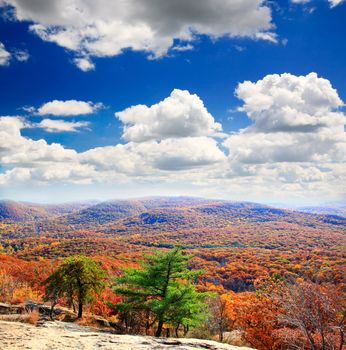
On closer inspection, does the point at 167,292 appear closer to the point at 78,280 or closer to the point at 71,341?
the point at 71,341

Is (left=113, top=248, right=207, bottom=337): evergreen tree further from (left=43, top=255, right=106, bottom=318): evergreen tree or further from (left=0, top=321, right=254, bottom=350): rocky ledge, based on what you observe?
(left=43, top=255, right=106, bottom=318): evergreen tree

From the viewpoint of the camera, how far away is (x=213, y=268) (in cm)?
16225

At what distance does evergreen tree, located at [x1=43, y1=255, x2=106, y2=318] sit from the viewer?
93.9ft

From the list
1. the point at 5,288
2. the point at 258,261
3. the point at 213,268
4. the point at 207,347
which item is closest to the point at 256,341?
the point at 207,347

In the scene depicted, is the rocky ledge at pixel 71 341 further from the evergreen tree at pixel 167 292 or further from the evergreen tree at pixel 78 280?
the evergreen tree at pixel 78 280

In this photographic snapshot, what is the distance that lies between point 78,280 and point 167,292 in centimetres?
1197

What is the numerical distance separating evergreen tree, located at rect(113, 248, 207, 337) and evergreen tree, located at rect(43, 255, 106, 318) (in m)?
7.69

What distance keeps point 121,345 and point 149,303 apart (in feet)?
28.2

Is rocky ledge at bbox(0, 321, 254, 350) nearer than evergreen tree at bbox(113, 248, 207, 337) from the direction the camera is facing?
Yes

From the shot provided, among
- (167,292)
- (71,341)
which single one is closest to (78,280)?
(167,292)

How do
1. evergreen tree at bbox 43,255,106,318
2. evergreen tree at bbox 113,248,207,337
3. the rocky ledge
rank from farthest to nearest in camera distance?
evergreen tree at bbox 43,255,106,318 < evergreen tree at bbox 113,248,207,337 < the rocky ledge

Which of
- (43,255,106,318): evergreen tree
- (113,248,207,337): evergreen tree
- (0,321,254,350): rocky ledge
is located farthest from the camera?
(43,255,106,318): evergreen tree

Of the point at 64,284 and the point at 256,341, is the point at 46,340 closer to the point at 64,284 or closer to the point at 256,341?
the point at 64,284

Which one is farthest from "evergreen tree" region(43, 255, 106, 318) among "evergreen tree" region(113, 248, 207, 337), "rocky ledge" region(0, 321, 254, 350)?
"rocky ledge" region(0, 321, 254, 350)
